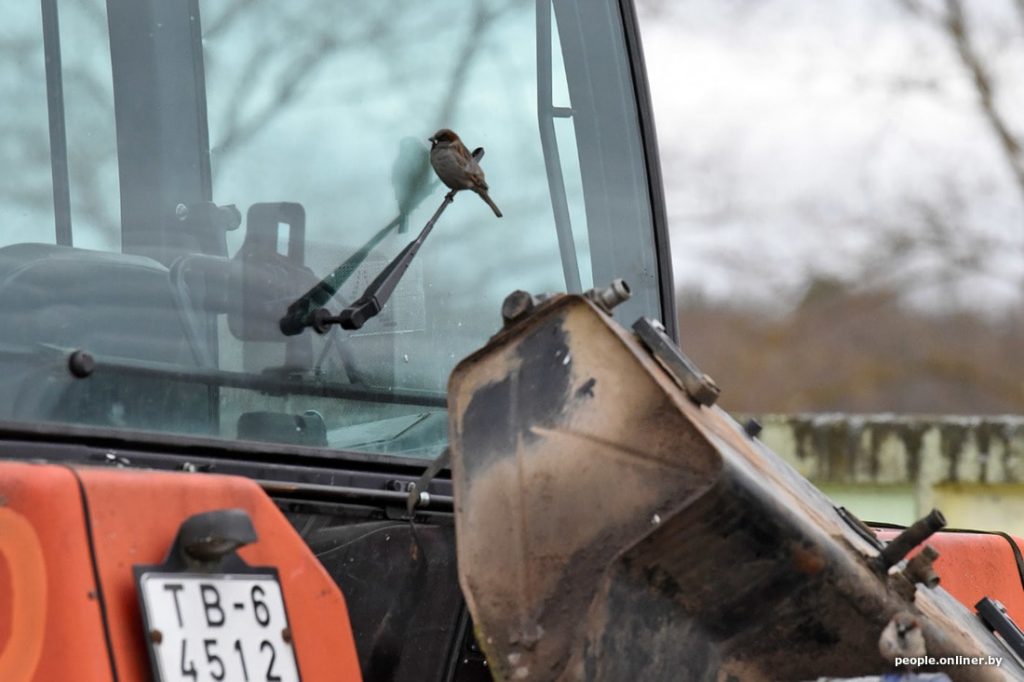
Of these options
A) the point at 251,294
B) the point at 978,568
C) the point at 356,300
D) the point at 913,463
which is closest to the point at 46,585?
the point at 251,294

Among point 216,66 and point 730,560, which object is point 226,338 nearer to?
point 216,66

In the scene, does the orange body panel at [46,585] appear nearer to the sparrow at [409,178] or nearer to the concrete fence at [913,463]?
the sparrow at [409,178]

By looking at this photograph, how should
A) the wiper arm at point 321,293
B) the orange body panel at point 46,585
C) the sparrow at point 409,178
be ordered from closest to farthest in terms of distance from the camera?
1. the orange body panel at point 46,585
2. the wiper arm at point 321,293
3. the sparrow at point 409,178

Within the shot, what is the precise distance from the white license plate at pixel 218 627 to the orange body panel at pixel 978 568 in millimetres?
1150

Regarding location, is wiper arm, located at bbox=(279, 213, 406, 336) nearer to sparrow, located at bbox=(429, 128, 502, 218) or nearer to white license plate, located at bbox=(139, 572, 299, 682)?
sparrow, located at bbox=(429, 128, 502, 218)

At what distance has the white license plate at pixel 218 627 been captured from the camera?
162cm

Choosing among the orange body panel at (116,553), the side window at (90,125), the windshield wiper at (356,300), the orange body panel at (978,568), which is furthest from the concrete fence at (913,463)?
the orange body panel at (116,553)

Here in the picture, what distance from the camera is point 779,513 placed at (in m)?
1.71

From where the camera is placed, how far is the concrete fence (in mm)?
7594

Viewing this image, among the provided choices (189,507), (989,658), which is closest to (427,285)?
(189,507)

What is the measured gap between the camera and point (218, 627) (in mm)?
1676

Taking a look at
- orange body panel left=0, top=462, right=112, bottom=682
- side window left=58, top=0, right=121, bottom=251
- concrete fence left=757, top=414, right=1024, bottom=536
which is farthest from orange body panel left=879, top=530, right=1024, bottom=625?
concrete fence left=757, top=414, right=1024, bottom=536

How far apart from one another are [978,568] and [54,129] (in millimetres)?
1560

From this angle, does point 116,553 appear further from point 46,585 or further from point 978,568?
point 978,568
